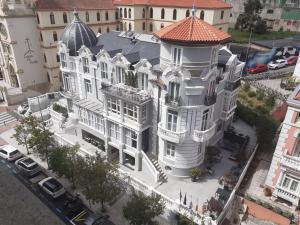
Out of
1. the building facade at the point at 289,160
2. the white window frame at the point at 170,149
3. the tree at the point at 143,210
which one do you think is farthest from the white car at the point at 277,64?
the tree at the point at 143,210

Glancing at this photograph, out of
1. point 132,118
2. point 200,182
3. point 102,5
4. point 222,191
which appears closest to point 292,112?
point 222,191

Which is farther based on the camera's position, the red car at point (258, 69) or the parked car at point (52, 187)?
the red car at point (258, 69)

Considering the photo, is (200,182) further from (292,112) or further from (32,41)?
(32,41)

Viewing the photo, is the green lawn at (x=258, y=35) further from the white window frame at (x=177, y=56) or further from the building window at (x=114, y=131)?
the building window at (x=114, y=131)

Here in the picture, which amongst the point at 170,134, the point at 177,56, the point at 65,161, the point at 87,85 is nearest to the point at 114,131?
the point at 65,161

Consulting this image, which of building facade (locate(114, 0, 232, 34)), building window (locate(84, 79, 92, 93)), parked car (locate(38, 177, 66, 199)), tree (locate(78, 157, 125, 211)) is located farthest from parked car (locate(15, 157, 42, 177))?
building facade (locate(114, 0, 232, 34))

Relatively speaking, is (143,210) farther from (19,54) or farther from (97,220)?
(19,54)
